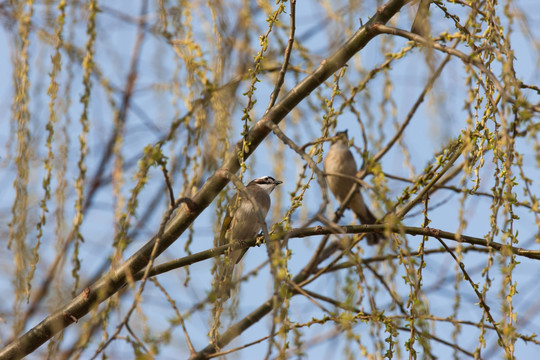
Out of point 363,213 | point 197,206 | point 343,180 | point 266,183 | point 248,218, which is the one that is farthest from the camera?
point 363,213

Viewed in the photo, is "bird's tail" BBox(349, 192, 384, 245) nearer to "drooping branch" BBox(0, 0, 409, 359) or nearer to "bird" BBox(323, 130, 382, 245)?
"bird" BBox(323, 130, 382, 245)

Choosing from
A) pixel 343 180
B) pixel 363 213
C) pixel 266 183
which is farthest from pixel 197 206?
pixel 363 213

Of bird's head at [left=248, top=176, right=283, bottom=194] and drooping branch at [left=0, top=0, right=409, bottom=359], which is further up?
bird's head at [left=248, top=176, right=283, bottom=194]

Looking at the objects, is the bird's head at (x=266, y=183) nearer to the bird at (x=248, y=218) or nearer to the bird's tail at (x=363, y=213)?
the bird at (x=248, y=218)

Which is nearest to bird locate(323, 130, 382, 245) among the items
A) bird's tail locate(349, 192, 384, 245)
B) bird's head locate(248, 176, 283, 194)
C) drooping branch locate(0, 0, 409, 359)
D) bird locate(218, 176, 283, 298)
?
bird's tail locate(349, 192, 384, 245)

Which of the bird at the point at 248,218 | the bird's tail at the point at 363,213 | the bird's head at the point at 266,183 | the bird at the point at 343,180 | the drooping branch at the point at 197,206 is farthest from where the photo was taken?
the bird at the point at 343,180

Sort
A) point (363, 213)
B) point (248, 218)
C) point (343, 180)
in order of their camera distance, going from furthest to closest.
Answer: point (363, 213)
point (343, 180)
point (248, 218)

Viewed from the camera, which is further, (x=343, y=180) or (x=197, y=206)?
(x=343, y=180)

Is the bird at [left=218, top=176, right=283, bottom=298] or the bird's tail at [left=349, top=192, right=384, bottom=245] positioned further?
the bird's tail at [left=349, top=192, right=384, bottom=245]

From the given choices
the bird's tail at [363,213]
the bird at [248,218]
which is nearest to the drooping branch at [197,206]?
the bird at [248,218]

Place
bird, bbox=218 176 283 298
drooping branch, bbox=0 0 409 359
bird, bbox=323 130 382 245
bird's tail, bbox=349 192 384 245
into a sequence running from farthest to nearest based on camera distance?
1. bird, bbox=323 130 382 245
2. bird's tail, bbox=349 192 384 245
3. bird, bbox=218 176 283 298
4. drooping branch, bbox=0 0 409 359

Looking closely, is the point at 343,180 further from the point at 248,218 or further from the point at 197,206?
the point at 197,206

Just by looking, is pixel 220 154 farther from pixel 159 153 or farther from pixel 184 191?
pixel 159 153

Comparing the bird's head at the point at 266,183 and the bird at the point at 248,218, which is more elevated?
the bird's head at the point at 266,183
